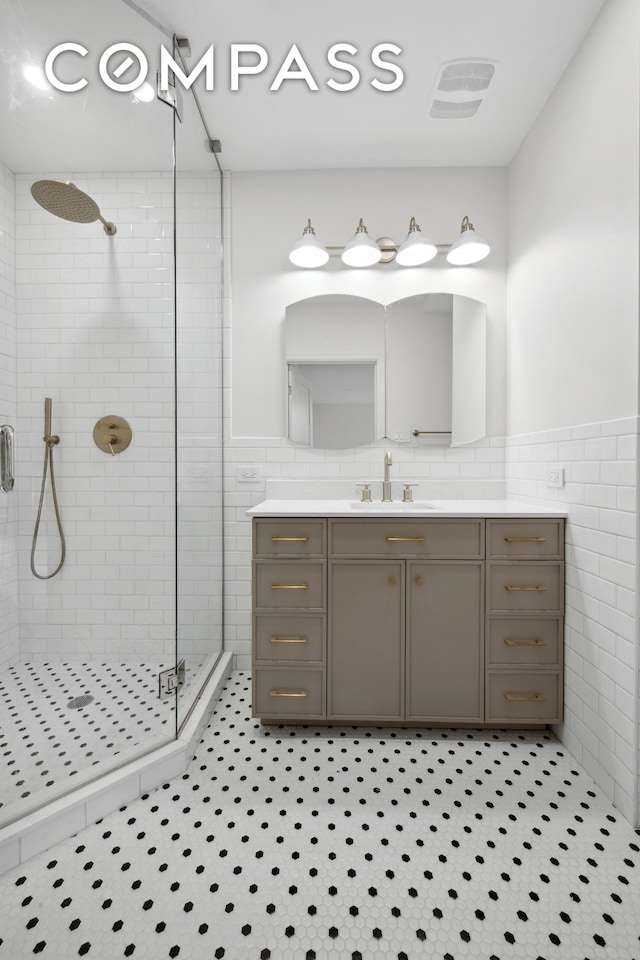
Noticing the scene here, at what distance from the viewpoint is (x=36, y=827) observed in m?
1.20

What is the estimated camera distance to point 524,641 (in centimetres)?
173

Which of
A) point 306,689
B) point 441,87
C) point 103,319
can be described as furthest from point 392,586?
point 441,87

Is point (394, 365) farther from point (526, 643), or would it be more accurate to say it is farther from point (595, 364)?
point (526, 643)

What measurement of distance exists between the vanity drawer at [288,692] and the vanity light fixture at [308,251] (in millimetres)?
1960

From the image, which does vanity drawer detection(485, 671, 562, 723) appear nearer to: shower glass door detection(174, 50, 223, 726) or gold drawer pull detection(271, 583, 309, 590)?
gold drawer pull detection(271, 583, 309, 590)

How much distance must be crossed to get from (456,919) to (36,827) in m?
1.15

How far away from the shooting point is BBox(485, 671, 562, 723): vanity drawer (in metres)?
1.72

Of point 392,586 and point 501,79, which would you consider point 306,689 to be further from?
point 501,79

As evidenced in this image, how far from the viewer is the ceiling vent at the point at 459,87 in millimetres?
1722

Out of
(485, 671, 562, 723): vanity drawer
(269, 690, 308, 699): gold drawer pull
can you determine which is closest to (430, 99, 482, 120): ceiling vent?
(485, 671, 562, 723): vanity drawer

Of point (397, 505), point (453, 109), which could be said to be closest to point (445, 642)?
point (397, 505)

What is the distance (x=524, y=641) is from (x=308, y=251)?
81.2 inches

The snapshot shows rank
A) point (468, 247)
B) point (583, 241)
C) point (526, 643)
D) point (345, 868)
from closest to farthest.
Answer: point (345, 868) < point (583, 241) < point (526, 643) < point (468, 247)

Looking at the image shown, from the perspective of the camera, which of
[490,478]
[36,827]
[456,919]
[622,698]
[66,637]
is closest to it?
[456,919]
